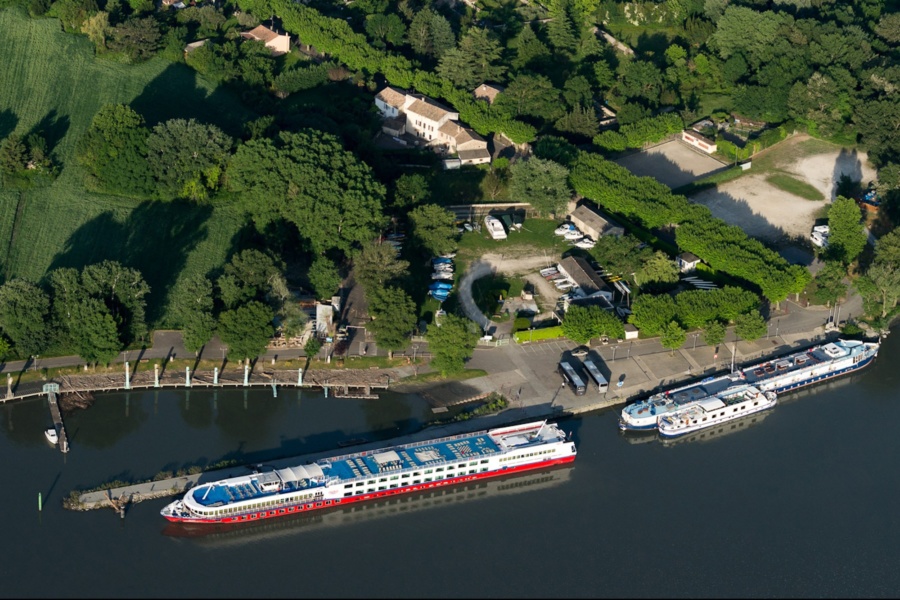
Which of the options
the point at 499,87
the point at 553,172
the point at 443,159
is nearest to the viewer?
the point at 553,172

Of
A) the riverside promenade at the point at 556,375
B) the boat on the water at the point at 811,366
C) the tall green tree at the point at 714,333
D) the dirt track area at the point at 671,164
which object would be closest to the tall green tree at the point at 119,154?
the riverside promenade at the point at 556,375

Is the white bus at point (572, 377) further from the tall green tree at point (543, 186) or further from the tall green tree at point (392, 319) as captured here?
the tall green tree at point (543, 186)

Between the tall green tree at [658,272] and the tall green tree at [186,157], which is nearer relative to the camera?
the tall green tree at [658,272]

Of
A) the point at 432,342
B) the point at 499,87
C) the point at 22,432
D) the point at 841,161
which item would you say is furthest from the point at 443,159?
the point at 22,432

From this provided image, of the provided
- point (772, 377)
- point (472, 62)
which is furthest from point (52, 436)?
point (472, 62)

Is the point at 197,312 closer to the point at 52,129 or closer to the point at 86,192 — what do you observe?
the point at 86,192

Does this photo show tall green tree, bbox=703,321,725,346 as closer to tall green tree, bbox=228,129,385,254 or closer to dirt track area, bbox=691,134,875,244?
dirt track area, bbox=691,134,875,244

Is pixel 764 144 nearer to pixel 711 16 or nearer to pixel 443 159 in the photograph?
pixel 711 16
